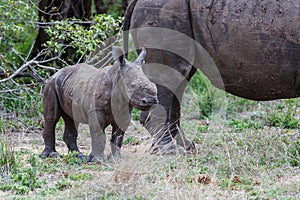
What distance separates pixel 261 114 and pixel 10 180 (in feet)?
16.1

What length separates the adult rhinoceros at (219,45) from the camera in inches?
252

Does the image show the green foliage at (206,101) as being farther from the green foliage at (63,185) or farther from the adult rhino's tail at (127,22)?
the green foliage at (63,185)

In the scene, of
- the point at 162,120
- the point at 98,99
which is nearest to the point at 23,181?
the point at 98,99

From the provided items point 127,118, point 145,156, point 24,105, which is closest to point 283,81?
point 127,118

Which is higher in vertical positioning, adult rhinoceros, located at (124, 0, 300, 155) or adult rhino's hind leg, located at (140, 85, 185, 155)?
adult rhinoceros, located at (124, 0, 300, 155)

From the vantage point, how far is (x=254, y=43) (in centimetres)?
648

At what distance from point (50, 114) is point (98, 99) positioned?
0.77m

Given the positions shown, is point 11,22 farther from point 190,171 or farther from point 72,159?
point 190,171

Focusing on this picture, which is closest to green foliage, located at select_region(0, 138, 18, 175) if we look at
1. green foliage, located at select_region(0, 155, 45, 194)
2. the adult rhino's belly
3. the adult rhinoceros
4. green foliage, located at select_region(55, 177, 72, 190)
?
green foliage, located at select_region(0, 155, 45, 194)

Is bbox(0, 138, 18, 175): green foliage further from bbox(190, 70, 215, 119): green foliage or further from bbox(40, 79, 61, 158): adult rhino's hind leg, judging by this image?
bbox(190, 70, 215, 119): green foliage

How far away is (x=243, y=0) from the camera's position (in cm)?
652

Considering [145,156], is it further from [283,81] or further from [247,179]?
[283,81]

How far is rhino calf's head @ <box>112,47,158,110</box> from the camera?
17.9 feet

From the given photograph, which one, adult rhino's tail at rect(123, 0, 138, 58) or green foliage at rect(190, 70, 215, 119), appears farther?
green foliage at rect(190, 70, 215, 119)
